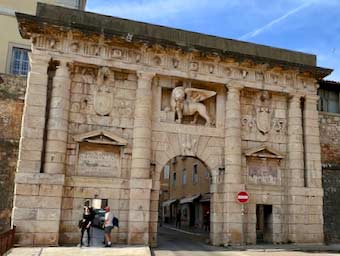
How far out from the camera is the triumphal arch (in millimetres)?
13070

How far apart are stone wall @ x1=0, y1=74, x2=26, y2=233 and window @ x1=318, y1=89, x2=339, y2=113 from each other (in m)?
15.1

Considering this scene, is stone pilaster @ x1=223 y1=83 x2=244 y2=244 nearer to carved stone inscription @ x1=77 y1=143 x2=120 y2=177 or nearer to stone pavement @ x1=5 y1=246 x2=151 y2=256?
stone pavement @ x1=5 y1=246 x2=151 y2=256

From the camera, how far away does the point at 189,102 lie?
15.2 m

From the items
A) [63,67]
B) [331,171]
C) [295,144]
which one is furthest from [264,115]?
[63,67]

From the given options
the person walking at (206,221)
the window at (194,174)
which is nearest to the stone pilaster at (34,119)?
the person walking at (206,221)

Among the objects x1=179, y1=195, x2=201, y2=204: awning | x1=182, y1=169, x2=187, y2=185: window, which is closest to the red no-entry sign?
x1=179, y1=195, x2=201, y2=204: awning

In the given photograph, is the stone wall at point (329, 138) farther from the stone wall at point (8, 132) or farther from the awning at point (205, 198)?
the stone wall at point (8, 132)

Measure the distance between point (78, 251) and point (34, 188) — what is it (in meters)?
2.68

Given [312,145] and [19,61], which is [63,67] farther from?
[312,145]

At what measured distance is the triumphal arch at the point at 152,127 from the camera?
42.9 ft

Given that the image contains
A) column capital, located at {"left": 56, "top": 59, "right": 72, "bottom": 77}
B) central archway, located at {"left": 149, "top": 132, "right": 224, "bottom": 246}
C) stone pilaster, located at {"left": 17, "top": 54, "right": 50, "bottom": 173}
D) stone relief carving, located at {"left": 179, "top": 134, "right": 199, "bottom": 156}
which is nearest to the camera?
stone pilaster, located at {"left": 17, "top": 54, "right": 50, "bottom": 173}

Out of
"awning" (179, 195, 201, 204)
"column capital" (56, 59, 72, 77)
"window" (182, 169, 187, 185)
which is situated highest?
"column capital" (56, 59, 72, 77)

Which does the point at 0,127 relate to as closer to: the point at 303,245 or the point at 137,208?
the point at 137,208

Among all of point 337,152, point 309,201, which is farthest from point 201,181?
point 309,201
